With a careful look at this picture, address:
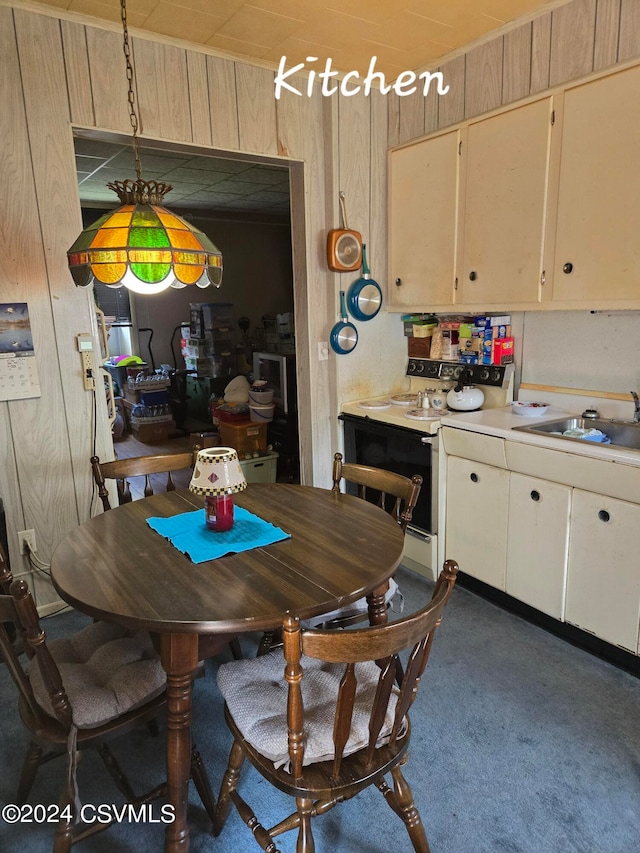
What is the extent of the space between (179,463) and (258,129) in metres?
1.86

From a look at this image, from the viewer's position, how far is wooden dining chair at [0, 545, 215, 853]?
1270mm

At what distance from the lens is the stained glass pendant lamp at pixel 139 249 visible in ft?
5.17

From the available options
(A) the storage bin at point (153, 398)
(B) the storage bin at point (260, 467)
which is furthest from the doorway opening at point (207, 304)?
(B) the storage bin at point (260, 467)

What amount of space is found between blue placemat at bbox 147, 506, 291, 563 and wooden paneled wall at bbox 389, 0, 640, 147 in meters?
2.31

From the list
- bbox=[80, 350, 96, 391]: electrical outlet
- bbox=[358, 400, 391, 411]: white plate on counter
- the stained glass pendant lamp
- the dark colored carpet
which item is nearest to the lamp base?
the stained glass pendant lamp

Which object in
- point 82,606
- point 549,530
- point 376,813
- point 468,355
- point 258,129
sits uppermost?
point 258,129

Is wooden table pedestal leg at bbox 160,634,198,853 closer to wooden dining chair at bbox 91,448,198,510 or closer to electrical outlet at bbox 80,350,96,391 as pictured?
wooden dining chair at bbox 91,448,198,510

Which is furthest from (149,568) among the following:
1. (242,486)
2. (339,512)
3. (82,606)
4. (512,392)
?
(512,392)

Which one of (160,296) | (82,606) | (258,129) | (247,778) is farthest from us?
(160,296)

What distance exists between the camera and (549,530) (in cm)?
241

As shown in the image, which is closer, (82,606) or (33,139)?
(82,606)

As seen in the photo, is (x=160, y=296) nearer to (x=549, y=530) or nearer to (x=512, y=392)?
(x=512, y=392)

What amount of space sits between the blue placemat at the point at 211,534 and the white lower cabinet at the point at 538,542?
1267 millimetres

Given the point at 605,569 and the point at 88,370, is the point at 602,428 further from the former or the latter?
the point at 88,370
